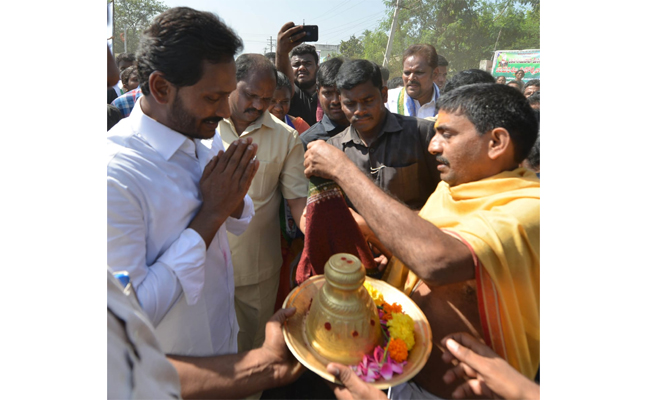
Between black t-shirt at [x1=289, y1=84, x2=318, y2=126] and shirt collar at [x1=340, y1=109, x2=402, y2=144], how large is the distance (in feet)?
7.21

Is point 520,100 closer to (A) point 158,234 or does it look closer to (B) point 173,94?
(B) point 173,94

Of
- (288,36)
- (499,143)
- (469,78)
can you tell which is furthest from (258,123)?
(469,78)

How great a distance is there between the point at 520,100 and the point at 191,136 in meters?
1.71

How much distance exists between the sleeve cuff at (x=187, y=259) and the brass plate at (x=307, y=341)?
455 mm

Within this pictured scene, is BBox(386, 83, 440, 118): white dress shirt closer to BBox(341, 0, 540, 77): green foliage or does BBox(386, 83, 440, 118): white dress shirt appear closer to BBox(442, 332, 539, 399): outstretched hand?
BBox(341, 0, 540, 77): green foliage

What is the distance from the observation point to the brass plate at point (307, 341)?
1478mm

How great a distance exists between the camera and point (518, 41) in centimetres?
1786

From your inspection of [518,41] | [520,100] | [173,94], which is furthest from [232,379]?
[518,41]

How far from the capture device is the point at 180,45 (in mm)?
1613

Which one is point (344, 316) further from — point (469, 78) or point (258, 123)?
point (469, 78)

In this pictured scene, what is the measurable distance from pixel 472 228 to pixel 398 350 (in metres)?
0.62

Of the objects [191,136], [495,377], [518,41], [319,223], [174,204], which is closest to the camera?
[495,377]

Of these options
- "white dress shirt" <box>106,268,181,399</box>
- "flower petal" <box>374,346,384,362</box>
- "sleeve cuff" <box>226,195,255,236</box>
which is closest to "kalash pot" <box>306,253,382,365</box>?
"flower petal" <box>374,346,384,362</box>

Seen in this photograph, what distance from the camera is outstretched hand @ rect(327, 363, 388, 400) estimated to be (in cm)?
143
